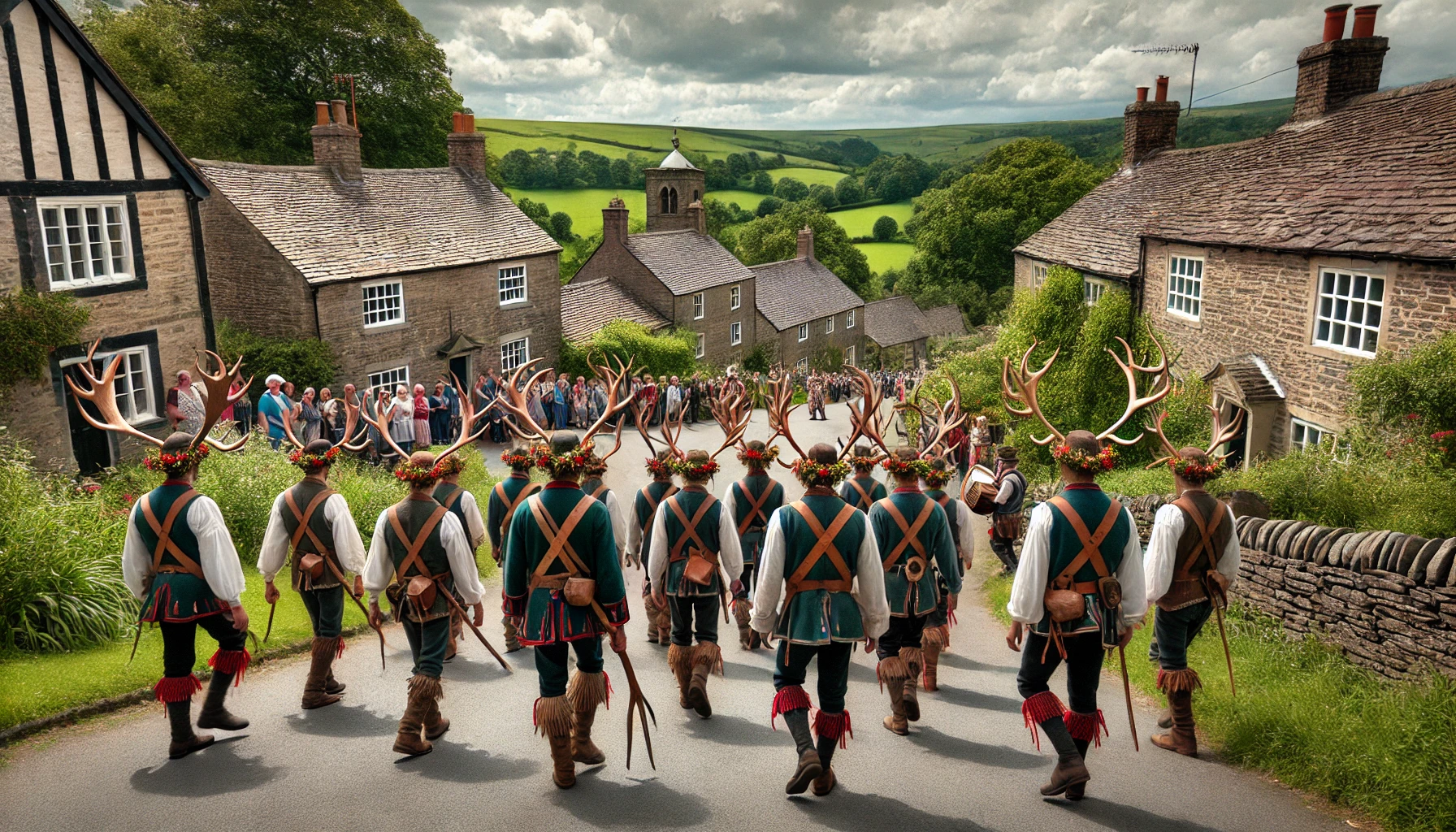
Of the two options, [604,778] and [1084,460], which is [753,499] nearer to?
[604,778]

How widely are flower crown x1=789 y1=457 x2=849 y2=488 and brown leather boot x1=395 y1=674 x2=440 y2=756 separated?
2.94 meters

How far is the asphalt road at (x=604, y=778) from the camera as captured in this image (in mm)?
5586

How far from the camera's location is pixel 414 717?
6.30 meters

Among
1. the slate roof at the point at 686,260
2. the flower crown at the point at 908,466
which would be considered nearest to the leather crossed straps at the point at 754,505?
the flower crown at the point at 908,466

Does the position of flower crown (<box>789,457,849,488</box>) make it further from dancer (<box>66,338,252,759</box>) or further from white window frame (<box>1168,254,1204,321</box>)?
white window frame (<box>1168,254,1204,321</box>)

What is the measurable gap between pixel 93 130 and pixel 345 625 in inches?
405

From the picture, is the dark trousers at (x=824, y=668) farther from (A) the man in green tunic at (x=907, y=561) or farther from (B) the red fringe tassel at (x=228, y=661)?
(B) the red fringe tassel at (x=228, y=661)

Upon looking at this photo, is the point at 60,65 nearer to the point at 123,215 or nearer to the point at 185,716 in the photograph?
the point at 123,215

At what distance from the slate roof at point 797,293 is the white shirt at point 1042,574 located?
130ft

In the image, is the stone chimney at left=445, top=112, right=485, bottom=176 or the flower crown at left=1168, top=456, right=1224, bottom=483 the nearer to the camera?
the flower crown at left=1168, top=456, right=1224, bottom=483

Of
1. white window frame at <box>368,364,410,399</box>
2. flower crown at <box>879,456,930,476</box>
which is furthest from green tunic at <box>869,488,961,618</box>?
white window frame at <box>368,364,410,399</box>

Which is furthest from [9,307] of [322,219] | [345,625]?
[322,219]

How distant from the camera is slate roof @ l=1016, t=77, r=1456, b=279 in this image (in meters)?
12.0

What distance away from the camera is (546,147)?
10025 cm
